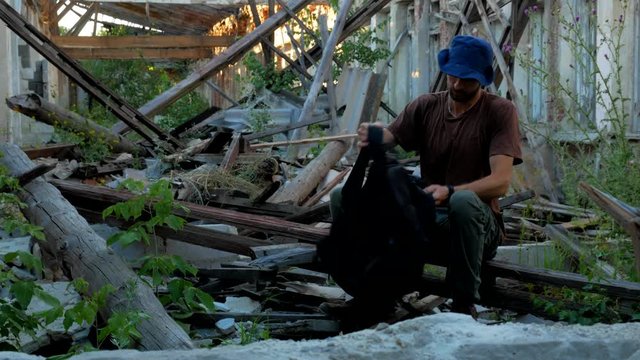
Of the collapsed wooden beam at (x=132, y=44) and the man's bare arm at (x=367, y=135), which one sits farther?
the collapsed wooden beam at (x=132, y=44)

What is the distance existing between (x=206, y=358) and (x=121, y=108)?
37.0 ft

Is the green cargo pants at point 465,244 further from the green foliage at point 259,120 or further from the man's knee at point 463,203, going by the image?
the green foliage at point 259,120

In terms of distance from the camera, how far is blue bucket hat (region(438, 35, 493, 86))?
5.37 metres

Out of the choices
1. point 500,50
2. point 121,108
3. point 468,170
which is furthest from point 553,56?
point 468,170

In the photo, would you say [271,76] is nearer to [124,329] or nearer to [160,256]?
[160,256]

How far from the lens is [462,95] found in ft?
18.0

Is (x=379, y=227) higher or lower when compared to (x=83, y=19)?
lower

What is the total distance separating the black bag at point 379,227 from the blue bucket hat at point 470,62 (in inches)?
20.8

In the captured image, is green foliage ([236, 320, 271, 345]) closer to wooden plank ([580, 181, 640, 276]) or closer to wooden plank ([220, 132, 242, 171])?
wooden plank ([580, 181, 640, 276])

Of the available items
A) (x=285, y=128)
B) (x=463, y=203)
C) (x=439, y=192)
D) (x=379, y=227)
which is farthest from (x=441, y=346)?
(x=285, y=128)

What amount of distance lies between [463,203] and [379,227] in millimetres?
430

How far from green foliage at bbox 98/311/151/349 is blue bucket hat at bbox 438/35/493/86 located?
6.70 ft

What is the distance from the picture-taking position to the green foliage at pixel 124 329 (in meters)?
4.21

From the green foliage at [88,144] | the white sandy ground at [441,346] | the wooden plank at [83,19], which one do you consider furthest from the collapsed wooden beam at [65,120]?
the wooden plank at [83,19]
